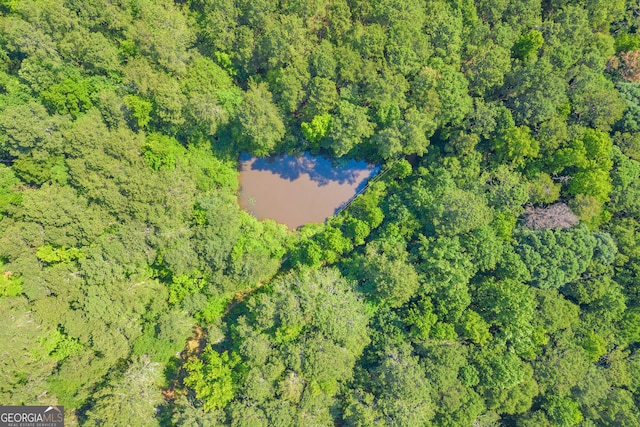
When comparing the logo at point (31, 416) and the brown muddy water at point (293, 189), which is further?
the brown muddy water at point (293, 189)

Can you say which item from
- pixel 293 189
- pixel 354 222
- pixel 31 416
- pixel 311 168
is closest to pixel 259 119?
pixel 311 168

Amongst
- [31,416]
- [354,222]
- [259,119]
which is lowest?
[31,416]

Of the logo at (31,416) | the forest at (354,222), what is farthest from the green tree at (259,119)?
the logo at (31,416)

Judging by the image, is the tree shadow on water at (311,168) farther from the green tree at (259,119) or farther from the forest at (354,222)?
the forest at (354,222)

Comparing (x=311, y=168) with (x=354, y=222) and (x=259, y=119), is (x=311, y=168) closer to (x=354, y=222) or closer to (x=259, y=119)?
(x=354, y=222)

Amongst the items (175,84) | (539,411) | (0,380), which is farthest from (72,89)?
(539,411)
